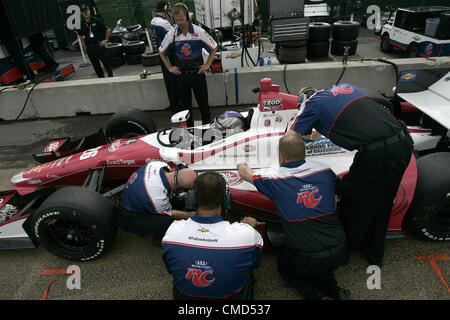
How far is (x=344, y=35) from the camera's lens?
8.88 m

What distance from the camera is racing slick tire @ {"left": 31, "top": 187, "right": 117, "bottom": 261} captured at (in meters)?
2.60

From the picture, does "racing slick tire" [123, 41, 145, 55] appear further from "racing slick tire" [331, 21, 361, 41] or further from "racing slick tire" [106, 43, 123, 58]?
"racing slick tire" [331, 21, 361, 41]

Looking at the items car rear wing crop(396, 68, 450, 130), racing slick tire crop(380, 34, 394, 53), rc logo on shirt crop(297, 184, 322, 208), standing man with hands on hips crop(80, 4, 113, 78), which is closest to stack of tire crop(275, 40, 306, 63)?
racing slick tire crop(380, 34, 394, 53)

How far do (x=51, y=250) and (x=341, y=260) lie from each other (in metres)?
2.57

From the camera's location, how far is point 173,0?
15.1 meters

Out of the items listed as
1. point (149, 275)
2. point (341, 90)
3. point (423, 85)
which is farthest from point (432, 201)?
point (149, 275)

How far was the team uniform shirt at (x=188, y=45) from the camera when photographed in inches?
180

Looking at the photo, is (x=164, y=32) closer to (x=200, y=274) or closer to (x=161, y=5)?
(x=161, y=5)

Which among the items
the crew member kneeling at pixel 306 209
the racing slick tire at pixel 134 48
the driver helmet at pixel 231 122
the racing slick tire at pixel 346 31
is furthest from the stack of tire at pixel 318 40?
the crew member kneeling at pixel 306 209

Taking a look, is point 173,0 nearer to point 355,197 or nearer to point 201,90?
point 201,90

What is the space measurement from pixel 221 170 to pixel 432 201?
6.23 feet

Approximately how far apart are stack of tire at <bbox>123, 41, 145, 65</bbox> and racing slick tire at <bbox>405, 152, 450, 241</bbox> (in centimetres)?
948

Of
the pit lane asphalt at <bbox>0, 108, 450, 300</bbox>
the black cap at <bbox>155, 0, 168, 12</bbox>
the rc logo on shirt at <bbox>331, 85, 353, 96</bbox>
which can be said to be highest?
the black cap at <bbox>155, 0, 168, 12</bbox>

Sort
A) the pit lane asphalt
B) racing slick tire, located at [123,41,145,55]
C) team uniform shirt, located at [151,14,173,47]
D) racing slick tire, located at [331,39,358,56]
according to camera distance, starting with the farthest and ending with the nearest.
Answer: racing slick tire, located at [123,41,145,55]
racing slick tire, located at [331,39,358,56]
team uniform shirt, located at [151,14,173,47]
the pit lane asphalt
